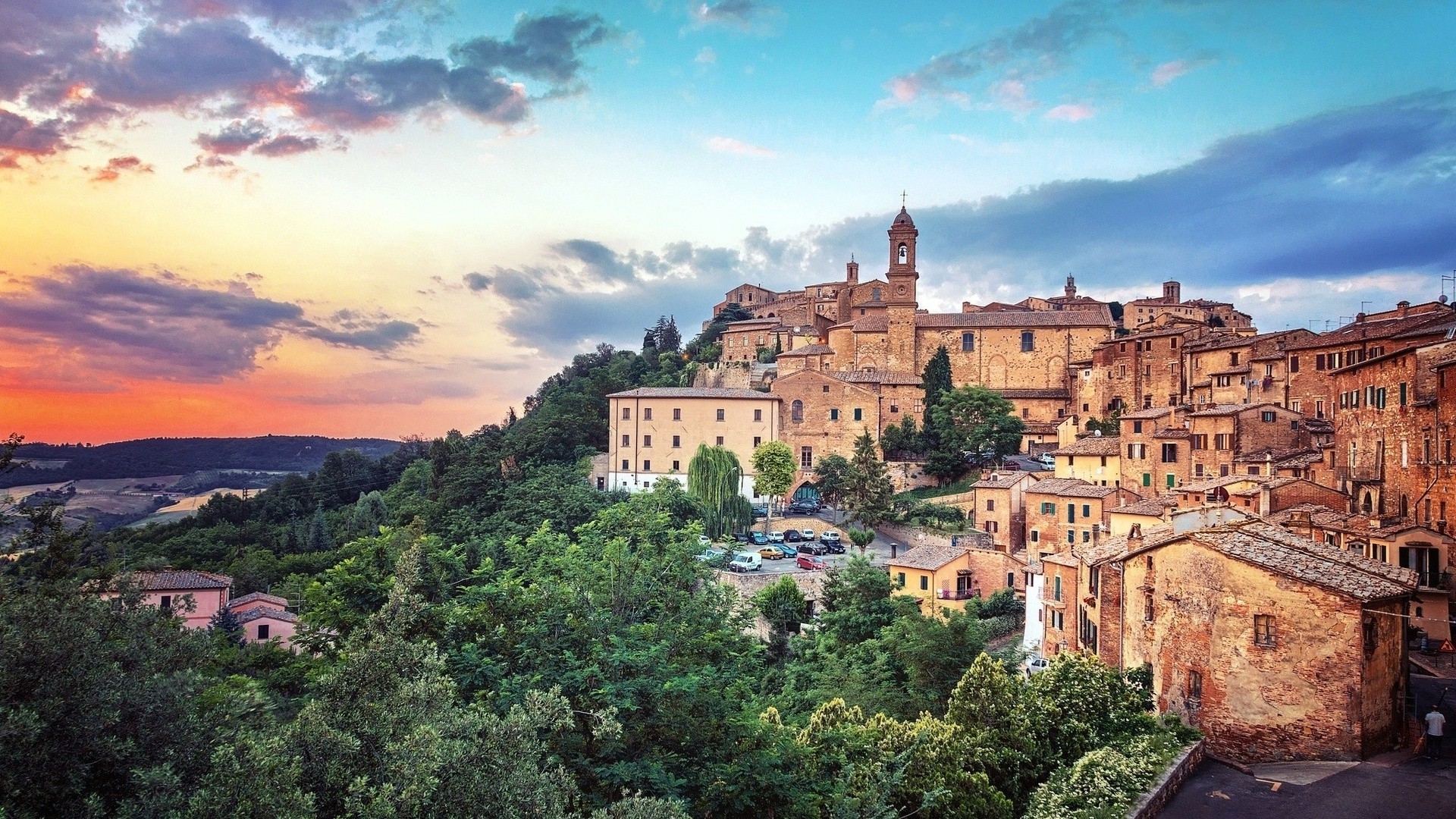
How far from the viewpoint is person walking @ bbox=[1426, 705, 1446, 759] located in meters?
13.7

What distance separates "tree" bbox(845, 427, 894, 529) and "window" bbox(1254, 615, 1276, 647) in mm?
31025

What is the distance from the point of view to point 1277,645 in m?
14.2

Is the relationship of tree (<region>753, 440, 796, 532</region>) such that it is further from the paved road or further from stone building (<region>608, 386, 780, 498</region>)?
the paved road

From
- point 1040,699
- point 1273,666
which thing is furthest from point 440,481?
point 1273,666

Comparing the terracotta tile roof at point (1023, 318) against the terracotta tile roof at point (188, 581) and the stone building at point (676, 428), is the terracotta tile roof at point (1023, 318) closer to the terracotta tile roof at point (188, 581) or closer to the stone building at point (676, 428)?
the stone building at point (676, 428)

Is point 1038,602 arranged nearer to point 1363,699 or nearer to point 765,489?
point 1363,699

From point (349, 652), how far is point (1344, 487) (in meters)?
32.8

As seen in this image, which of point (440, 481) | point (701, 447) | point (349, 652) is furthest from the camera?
point (440, 481)

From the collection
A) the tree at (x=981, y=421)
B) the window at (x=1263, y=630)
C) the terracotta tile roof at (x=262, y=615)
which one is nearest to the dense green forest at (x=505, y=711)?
the window at (x=1263, y=630)

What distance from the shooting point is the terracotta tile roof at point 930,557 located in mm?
35125

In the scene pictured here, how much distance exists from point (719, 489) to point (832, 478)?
818cm

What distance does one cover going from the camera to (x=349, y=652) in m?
7.98

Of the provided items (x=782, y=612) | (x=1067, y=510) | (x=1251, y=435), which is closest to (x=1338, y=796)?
(x=782, y=612)

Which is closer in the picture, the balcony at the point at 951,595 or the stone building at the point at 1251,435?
the stone building at the point at 1251,435
